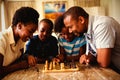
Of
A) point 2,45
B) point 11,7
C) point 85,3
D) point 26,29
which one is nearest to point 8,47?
point 2,45

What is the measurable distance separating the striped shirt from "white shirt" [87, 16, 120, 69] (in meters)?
0.59

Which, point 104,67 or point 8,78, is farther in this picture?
point 104,67

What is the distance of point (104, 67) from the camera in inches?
66.7

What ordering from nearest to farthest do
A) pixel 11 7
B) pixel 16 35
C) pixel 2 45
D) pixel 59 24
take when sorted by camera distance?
pixel 2 45 → pixel 16 35 → pixel 59 24 → pixel 11 7

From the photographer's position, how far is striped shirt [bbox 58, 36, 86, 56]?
2434mm

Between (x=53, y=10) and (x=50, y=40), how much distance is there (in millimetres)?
2931

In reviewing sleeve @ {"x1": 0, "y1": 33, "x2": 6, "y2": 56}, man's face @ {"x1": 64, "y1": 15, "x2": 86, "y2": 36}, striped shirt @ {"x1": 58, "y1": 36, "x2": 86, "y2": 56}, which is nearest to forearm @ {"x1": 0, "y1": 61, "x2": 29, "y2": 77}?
sleeve @ {"x1": 0, "y1": 33, "x2": 6, "y2": 56}

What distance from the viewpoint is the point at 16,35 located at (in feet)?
5.81

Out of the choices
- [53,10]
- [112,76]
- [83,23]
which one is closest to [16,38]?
[83,23]

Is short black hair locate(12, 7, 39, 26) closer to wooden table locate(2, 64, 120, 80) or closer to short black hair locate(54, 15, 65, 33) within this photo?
wooden table locate(2, 64, 120, 80)

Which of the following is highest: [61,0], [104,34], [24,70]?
[61,0]

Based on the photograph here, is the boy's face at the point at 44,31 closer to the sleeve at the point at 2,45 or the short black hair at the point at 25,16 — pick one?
the short black hair at the point at 25,16

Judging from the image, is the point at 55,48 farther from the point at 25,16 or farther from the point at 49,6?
the point at 49,6

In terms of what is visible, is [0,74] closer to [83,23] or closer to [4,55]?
[4,55]
